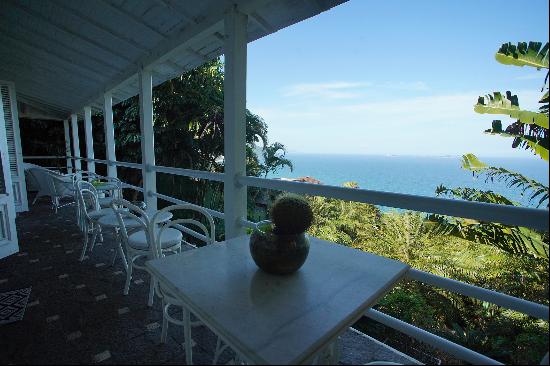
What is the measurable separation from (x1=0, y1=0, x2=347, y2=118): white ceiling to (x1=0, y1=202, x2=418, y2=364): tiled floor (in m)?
2.42

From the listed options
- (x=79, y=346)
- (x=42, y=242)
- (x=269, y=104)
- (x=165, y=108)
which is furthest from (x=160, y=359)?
(x=269, y=104)

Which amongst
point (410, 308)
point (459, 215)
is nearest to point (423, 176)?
point (410, 308)

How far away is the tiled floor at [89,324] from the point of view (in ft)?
5.33

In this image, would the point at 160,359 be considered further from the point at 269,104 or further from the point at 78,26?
the point at 269,104

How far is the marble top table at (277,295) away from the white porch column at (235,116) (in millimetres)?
1102

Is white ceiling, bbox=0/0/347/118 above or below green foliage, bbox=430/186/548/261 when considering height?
above

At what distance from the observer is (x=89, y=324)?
1.90 metres

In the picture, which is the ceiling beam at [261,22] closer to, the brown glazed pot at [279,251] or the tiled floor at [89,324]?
the brown glazed pot at [279,251]

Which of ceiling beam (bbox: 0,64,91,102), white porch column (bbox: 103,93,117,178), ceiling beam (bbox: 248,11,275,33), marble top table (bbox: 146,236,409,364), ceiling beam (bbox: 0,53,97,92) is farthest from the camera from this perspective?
white porch column (bbox: 103,93,117,178)

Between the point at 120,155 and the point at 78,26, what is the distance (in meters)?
7.58

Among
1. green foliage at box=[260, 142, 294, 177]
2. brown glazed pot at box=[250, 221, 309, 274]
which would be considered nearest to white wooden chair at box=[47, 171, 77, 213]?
brown glazed pot at box=[250, 221, 309, 274]

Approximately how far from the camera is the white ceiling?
233cm

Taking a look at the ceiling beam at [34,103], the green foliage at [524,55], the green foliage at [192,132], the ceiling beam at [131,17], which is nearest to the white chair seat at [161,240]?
the ceiling beam at [131,17]

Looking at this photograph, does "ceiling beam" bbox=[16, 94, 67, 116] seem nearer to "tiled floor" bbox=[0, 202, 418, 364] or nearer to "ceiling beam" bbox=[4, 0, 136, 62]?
"ceiling beam" bbox=[4, 0, 136, 62]
